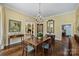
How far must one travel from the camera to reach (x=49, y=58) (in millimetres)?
1795

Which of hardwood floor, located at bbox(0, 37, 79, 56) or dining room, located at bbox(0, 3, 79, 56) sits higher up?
dining room, located at bbox(0, 3, 79, 56)

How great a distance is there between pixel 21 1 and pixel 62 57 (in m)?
1.44

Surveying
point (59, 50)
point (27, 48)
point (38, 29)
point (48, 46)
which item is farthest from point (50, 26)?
point (27, 48)

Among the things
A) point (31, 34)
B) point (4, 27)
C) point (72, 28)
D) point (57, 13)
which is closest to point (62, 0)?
point (57, 13)

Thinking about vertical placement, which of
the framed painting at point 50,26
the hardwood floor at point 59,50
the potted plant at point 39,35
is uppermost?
the framed painting at point 50,26

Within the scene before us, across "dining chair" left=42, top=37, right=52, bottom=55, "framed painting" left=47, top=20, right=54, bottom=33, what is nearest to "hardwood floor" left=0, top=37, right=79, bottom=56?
"dining chair" left=42, top=37, right=52, bottom=55

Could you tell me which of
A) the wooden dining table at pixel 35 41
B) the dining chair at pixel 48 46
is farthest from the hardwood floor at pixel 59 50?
the wooden dining table at pixel 35 41

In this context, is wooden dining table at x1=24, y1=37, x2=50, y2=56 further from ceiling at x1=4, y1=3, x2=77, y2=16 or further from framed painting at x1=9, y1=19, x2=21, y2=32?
ceiling at x1=4, y1=3, x2=77, y2=16

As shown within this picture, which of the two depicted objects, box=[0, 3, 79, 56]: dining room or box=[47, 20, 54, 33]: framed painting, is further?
box=[47, 20, 54, 33]: framed painting

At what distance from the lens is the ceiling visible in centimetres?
175

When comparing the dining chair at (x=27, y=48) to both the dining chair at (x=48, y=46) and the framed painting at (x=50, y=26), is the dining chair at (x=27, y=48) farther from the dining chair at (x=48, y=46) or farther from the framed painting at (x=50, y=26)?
the framed painting at (x=50, y=26)

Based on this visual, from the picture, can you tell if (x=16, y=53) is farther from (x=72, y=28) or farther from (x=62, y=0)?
(x=62, y=0)

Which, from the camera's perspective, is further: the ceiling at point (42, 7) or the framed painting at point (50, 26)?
the framed painting at point (50, 26)

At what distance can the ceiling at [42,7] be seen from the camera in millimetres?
1749
